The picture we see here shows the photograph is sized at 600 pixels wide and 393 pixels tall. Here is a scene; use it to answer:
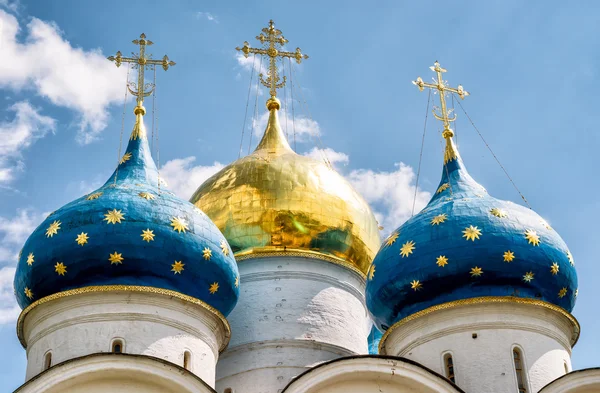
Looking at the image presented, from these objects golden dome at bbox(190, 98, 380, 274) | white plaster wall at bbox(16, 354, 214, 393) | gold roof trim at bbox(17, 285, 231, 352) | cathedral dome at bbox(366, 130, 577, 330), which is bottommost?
white plaster wall at bbox(16, 354, 214, 393)

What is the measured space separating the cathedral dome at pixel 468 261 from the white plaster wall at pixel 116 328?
7.20 feet

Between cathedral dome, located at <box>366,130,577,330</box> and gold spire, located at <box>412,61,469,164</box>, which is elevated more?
gold spire, located at <box>412,61,469,164</box>

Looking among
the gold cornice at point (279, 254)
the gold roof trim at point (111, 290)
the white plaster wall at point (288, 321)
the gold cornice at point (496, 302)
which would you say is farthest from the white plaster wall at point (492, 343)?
the gold cornice at point (279, 254)

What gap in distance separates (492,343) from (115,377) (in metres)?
3.81

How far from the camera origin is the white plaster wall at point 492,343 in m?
11.6

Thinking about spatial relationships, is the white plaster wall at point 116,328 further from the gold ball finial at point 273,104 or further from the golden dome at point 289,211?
the gold ball finial at point 273,104

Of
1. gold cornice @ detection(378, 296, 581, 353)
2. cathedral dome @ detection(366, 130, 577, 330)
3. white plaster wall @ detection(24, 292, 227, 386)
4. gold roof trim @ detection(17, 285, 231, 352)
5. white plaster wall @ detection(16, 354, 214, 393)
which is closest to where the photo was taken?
white plaster wall @ detection(16, 354, 214, 393)

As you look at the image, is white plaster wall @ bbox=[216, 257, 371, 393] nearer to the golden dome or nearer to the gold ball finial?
the golden dome

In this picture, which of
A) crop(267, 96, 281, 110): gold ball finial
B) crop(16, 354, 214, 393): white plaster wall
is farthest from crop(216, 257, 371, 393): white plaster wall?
crop(267, 96, 281, 110): gold ball finial

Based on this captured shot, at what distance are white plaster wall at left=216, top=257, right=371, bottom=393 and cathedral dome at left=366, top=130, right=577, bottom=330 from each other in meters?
1.07

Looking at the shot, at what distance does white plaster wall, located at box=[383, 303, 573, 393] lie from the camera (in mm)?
11633

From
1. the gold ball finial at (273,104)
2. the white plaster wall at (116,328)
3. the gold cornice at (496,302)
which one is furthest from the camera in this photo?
the gold ball finial at (273,104)

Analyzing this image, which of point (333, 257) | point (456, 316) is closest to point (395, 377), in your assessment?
point (456, 316)

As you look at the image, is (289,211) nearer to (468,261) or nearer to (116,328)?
(468,261)
